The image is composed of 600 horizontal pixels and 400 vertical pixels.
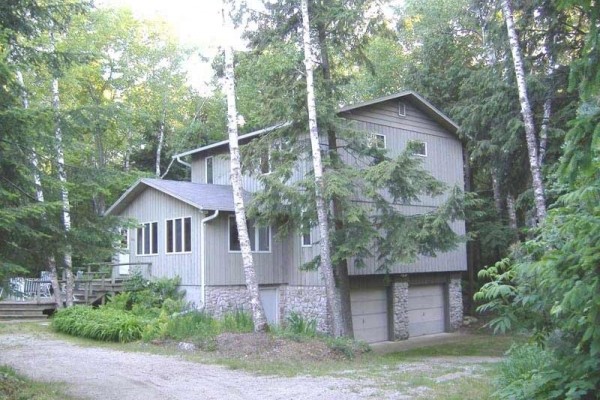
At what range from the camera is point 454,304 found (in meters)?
23.0

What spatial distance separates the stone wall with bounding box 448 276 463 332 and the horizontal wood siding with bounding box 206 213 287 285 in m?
7.04

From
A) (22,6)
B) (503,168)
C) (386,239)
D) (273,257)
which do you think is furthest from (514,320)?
(503,168)

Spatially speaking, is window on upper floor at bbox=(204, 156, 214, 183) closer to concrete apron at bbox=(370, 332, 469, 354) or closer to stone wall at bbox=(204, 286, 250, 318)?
stone wall at bbox=(204, 286, 250, 318)

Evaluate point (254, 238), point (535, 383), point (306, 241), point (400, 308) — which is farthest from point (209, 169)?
point (535, 383)

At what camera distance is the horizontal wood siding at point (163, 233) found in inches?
749

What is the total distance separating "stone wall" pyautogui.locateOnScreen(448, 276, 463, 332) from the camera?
2277 cm

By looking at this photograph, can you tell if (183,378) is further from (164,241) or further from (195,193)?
(164,241)

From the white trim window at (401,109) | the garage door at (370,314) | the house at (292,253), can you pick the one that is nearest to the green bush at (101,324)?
the house at (292,253)

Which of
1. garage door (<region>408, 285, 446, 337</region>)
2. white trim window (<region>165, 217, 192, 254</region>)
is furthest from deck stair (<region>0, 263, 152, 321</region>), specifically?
garage door (<region>408, 285, 446, 337</region>)

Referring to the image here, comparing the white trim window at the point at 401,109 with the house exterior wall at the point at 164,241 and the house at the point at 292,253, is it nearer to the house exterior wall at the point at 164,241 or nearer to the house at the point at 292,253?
the house at the point at 292,253

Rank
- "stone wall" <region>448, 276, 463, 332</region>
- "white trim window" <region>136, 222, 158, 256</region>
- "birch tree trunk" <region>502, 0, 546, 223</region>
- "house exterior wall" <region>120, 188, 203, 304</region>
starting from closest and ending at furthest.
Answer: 1. "birch tree trunk" <region>502, 0, 546, 223</region>
2. "house exterior wall" <region>120, 188, 203, 304</region>
3. "white trim window" <region>136, 222, 158, 256</region>
4. "stone wall" <region>448, 276, 463, 332</region>

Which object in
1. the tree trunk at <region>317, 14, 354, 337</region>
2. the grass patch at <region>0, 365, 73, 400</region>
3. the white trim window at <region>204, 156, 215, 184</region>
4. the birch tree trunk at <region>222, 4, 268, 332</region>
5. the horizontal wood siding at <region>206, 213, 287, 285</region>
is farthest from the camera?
the white trim window at <region>204, 156, 215, 184</region>

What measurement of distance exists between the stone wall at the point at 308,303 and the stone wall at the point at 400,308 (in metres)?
3.31

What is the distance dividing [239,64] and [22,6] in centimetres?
715
